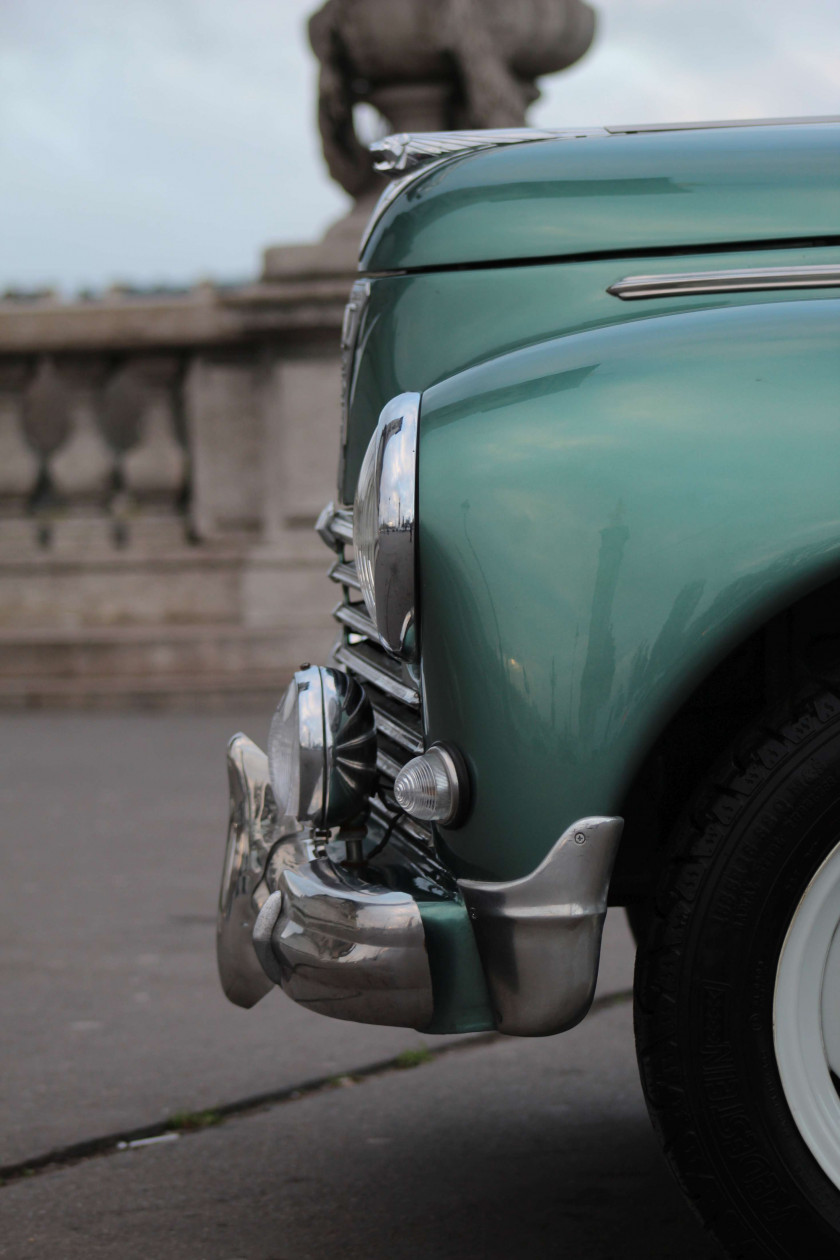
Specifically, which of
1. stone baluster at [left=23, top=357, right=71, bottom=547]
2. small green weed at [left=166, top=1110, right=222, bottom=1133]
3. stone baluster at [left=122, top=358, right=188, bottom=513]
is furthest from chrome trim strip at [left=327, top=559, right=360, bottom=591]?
stone baluster at [left=23, top=357, right=71, bottom=547]

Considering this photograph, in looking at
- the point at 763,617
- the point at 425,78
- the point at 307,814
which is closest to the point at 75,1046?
the point at 307,814

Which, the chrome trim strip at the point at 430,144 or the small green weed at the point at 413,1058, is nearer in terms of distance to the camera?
the chrome trim strip at the point at 430,144

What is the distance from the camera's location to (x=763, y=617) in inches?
79.2

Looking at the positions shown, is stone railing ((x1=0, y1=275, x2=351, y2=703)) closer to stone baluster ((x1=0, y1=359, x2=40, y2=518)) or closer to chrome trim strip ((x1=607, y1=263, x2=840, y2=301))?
stone baluster ((x1=0, y1=359, x2=40, y2=518))

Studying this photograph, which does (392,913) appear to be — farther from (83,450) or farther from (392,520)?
(83,450)

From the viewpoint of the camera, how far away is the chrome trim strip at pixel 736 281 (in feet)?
7.38

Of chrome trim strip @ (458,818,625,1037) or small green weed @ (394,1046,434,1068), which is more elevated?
chrome trim strip @ (458,818,625,1037)

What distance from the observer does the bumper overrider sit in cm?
203

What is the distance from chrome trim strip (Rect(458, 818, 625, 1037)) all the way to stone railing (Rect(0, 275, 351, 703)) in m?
6.67

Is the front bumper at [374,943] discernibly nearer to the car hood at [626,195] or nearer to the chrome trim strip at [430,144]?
the car hood at [626,195]

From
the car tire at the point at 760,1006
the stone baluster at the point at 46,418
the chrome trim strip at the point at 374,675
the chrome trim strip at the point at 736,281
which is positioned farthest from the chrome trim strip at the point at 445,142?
the stone baluster at the point at 46,418

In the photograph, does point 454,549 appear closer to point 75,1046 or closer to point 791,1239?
point 791,1239

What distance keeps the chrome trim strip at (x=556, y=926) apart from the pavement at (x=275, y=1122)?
0.64m

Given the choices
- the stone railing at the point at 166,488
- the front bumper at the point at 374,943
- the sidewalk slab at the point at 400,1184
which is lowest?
the stone railing at the point at 166,488
